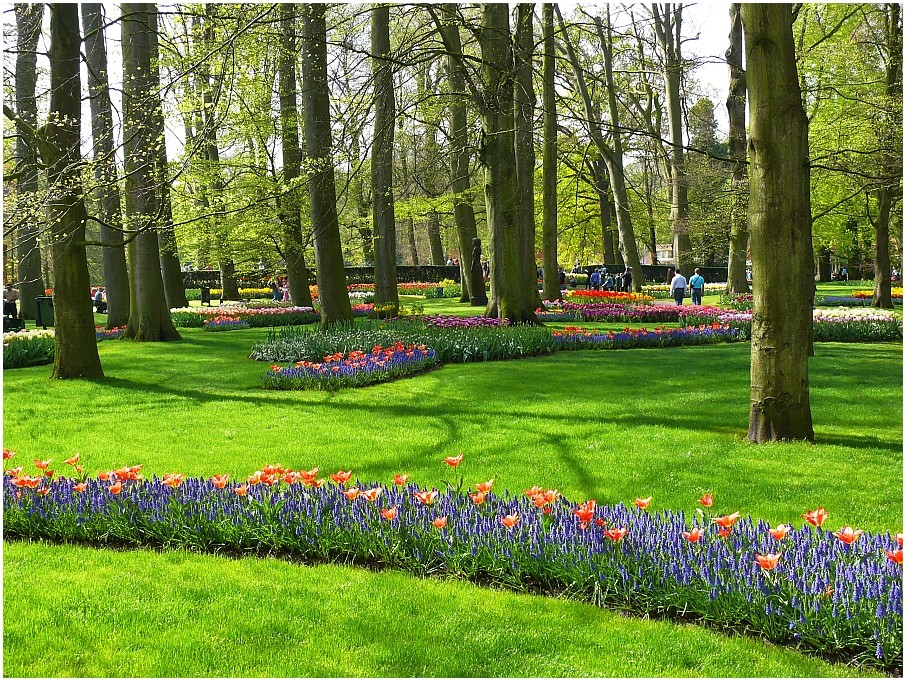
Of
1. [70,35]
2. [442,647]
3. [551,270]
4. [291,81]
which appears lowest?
[442,647]

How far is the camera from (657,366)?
10953 millimetres

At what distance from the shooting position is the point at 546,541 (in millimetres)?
3908

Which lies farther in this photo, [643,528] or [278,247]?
[278,247]

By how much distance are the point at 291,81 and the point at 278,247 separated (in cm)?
494

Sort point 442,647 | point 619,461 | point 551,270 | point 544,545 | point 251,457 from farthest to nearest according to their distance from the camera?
point 551,270, point 251,457, point 619,461, point 544,545, point 442,647

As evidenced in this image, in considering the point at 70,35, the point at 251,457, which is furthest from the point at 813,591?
the point at 70,35

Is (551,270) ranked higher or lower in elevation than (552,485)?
higher

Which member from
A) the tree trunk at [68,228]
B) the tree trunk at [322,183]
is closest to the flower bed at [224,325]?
the tree trunk at [322,183]

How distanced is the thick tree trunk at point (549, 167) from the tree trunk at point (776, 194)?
40.1ft

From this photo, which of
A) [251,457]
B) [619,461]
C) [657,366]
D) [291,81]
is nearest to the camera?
[619,461]

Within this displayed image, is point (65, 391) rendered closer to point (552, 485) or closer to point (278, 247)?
point (552, 485)

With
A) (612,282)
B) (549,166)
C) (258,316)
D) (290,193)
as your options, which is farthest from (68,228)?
(612,282)

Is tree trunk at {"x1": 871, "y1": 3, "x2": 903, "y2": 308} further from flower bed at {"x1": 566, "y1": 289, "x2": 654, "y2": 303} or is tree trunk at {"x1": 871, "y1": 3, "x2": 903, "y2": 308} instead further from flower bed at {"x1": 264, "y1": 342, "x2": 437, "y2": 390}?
flower bed at {"x1": 264, "y1": 342, "x2": 437, "y2": 390}

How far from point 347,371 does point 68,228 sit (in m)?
3.86
